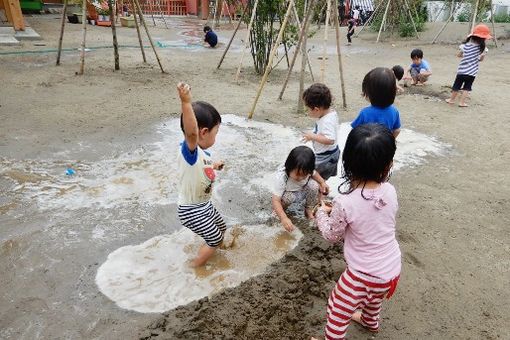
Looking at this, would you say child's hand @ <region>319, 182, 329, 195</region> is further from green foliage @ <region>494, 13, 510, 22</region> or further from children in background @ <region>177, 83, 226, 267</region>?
green foliage @ <region>494, 13, 510, 22</region>

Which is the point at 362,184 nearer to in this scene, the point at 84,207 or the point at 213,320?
the point at 213,320

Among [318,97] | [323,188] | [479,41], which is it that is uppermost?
[479,41]

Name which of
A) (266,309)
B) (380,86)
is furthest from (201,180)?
(380,86)

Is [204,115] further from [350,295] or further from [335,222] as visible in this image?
[350,295]

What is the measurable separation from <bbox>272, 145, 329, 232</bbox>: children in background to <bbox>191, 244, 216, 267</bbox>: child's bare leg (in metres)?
0.66

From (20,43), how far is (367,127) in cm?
1112

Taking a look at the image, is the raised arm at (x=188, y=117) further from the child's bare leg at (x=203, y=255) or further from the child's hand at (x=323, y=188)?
the child's hand at (x=323, y=188)

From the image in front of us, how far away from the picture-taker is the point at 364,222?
5.79 feet

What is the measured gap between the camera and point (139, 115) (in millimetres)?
5551

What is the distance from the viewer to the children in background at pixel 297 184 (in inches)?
117

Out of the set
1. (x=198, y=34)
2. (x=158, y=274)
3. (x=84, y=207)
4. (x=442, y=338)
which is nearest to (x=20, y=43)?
(x=198, y=34)

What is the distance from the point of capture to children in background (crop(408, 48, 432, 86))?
7.80 metres

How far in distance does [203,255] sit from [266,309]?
564 mm

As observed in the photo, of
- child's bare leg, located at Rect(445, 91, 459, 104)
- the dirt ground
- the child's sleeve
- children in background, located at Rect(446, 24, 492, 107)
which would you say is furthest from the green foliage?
the child's sleeve
